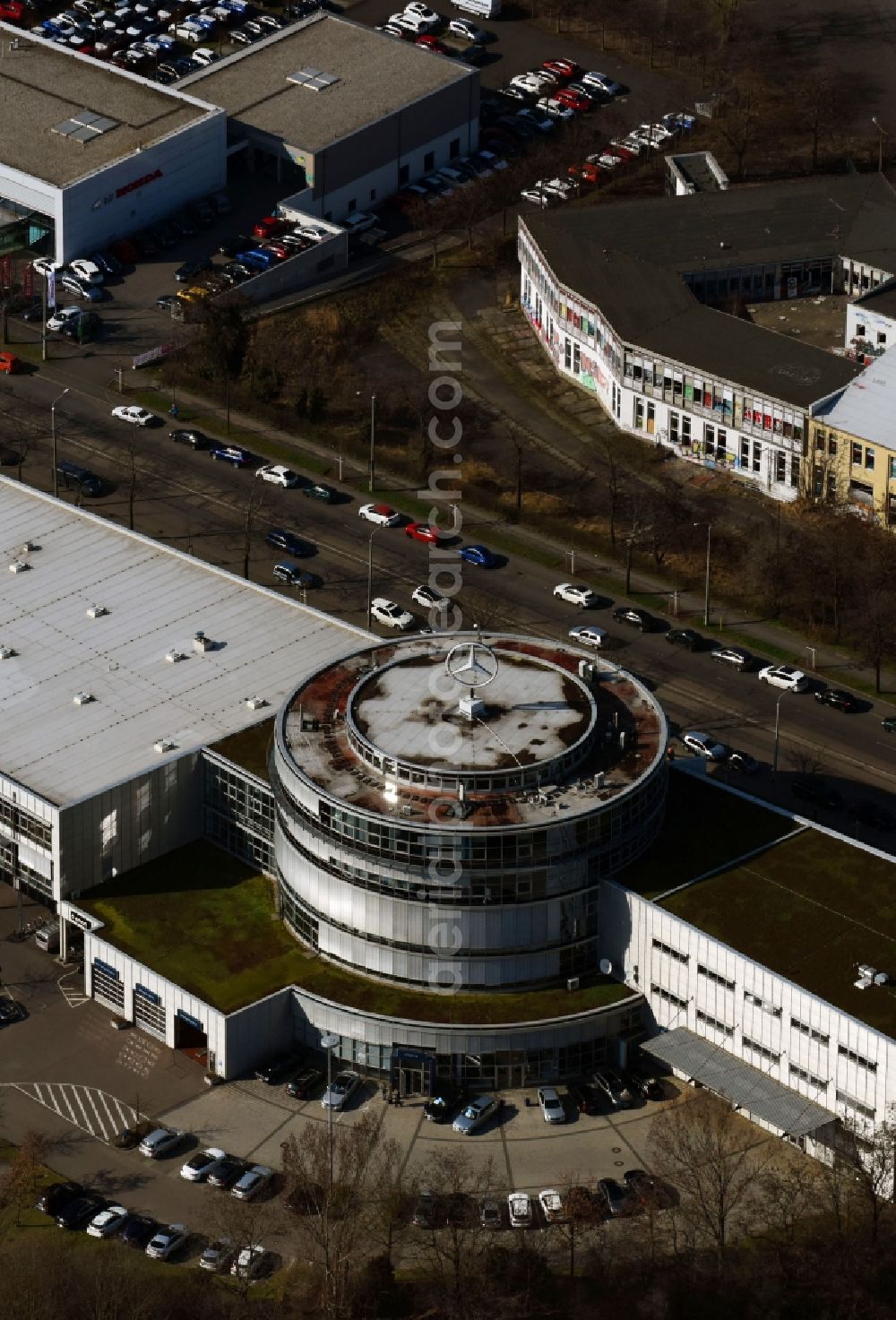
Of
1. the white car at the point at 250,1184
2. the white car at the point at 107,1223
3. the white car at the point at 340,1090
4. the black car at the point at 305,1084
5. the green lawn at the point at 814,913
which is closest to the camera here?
the white car at the point at 107,1223

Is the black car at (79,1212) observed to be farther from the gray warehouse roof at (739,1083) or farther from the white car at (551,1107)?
the gray warehouse roof at (739,1083)

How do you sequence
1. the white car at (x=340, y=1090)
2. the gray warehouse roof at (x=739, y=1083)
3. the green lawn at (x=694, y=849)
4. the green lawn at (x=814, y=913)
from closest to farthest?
the gray warehouse roof at (x=739, y=1083)
the green lawn at (x=814, y=913)
the white car at (x=340, y=1090)
the green lawn at (x=694, y=849)

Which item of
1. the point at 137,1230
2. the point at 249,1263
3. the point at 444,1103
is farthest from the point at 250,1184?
the point at 444,1103

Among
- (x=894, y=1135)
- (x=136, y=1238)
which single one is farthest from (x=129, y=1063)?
(x=894, y=1135)

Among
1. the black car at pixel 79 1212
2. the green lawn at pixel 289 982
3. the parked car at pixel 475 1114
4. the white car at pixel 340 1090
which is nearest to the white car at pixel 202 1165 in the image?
the black car at pixel 79 1212

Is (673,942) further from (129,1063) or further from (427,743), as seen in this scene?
(129,1063)

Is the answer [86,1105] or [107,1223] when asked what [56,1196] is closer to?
[107,1223]

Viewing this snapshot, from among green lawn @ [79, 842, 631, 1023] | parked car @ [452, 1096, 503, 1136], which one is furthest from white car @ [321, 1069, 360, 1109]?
Answer: parked car @ [452, 1096, 503, 1136]
